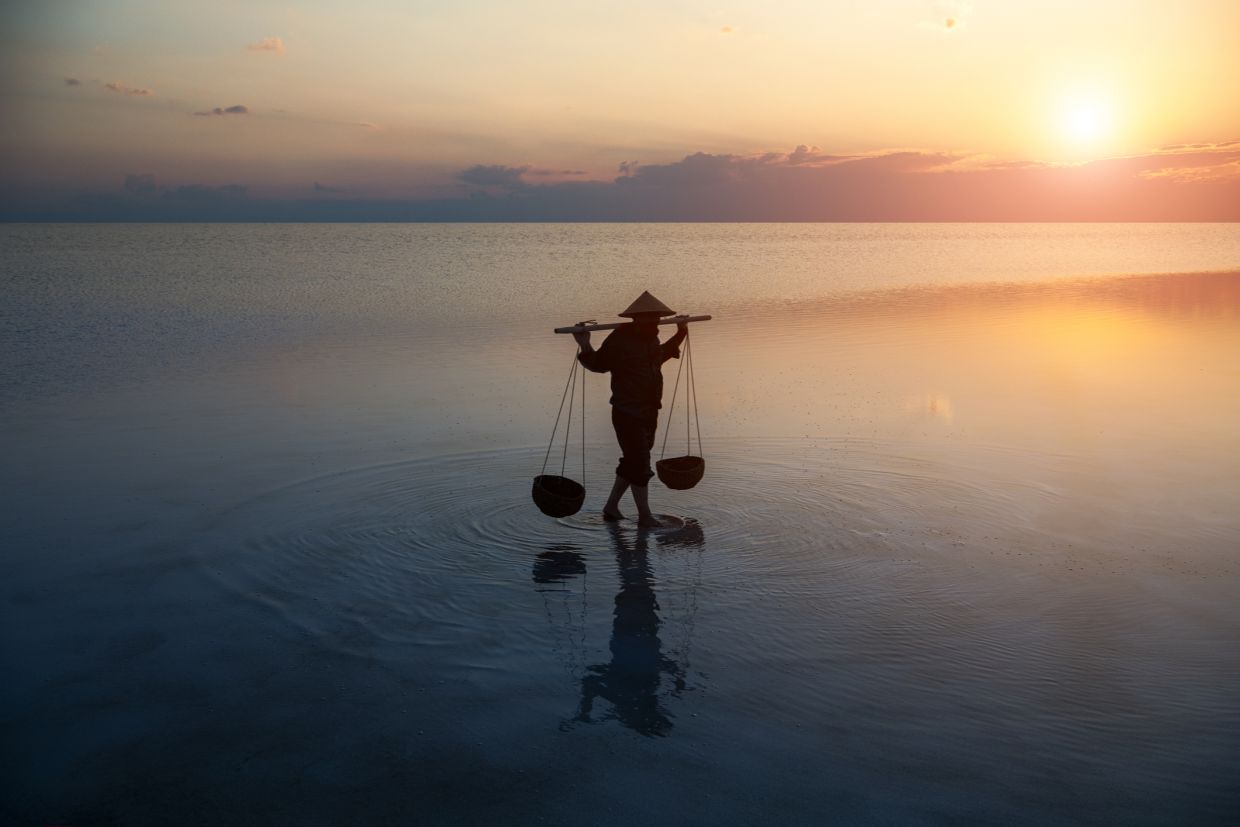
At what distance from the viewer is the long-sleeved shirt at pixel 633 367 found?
26.5ft

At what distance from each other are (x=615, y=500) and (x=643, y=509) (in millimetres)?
280

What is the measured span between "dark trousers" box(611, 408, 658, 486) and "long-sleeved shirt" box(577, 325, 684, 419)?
0.06 meters

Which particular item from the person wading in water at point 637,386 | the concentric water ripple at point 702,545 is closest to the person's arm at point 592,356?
the person wading in water at point 637,386

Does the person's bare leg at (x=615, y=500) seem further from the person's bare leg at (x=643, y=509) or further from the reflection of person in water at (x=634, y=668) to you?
the reflection of person in water at (x=634, y=668)

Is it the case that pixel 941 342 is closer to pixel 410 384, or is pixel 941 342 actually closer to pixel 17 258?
pixel 410 384

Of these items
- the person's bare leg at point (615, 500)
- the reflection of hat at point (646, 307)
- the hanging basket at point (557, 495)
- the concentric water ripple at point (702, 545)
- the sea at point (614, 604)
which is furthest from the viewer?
the person's bare leg at point (615, 500)

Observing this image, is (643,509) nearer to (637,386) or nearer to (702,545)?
(702,545)

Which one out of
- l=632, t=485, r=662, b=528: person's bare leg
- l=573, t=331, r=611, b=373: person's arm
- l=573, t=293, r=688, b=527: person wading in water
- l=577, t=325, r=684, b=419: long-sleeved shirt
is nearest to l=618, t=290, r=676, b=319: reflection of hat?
l=573, t=293, r=688, b=527: person wading in water

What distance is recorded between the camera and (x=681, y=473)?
8328mm

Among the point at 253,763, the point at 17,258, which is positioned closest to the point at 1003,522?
the point at 253,763

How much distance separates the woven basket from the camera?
834 centimetres

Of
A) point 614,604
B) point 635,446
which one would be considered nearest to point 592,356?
point 635,446

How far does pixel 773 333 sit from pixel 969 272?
1090 inches

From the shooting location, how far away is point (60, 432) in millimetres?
11031
